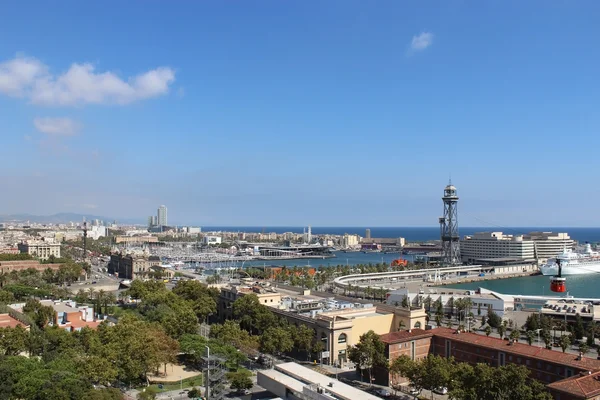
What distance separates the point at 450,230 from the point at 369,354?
1846 inches

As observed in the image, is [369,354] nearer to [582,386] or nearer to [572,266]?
[582,386]

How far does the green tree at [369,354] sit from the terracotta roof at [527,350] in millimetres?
2884

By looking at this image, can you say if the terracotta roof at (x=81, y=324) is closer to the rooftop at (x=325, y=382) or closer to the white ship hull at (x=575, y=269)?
the rooftop at (x=325, y=382)

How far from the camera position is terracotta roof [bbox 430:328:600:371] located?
14.0 m

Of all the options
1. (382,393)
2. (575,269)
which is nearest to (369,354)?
(382,393)

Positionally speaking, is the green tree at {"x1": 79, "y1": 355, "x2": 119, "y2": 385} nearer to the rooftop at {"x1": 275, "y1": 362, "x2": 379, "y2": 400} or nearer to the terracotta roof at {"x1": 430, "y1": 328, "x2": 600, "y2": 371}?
the rooftop at {"x1": 275, "y1": 362, "x2": 379, "y2": 400}

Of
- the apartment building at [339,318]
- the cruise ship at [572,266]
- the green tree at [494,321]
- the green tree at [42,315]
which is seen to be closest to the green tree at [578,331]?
the green tree at [494,321]

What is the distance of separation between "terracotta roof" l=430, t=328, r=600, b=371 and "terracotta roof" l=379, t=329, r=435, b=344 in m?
0.47

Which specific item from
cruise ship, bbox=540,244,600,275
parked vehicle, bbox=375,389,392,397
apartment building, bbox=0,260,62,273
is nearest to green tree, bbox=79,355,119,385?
parked vehicle, bbox=375,389,392,397

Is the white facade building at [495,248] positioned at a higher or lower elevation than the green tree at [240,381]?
higher

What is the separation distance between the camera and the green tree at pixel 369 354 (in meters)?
16.3

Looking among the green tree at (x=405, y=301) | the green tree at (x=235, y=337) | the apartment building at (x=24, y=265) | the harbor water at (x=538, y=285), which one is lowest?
the harbor water at (x=538, y=285)

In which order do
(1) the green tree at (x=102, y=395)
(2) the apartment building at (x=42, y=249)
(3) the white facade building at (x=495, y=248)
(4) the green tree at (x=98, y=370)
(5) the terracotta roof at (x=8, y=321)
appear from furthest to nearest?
1. (3) the white facade building at (x=495, y=248)
2. (2) the apartment building at (x=42, y=249)
3. (5) the terracotta roof at (x=8, y=321)
4. (4) the green tree at (x=98, y=370)
5. (1) the green tree at (x=102, y=395)

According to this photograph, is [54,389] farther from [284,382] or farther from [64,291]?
[64,291]
